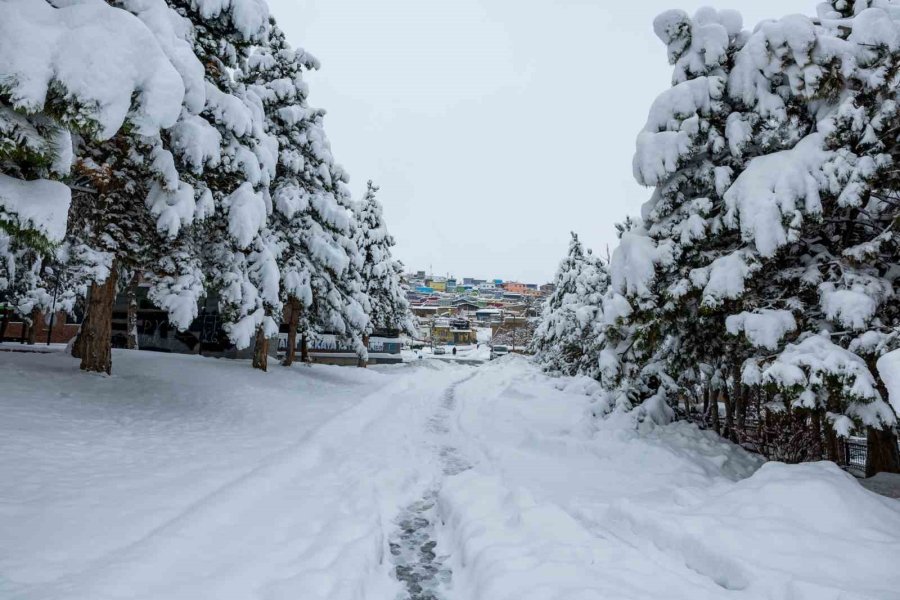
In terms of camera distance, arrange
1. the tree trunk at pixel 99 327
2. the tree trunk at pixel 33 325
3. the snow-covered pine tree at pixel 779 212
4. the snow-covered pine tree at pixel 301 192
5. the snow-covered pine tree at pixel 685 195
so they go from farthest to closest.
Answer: the tree trunk at pixel 33 325, the snow-covered pine tree at pixel 301 192, the tree trunk at pixel 99 327, the snow-covered pine tree at pixel 685 195, the snow-covered pine tree at pixel 779 212

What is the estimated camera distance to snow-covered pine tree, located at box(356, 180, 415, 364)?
26500 mm

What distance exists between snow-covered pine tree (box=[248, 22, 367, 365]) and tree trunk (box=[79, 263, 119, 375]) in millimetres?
5603

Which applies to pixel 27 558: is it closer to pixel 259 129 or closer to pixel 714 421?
pixel 259 129

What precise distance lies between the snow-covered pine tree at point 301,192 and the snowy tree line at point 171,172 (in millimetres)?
63

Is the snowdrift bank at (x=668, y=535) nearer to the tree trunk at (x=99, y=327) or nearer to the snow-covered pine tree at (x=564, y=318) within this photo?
the tree trunk at (x=99, y=327)

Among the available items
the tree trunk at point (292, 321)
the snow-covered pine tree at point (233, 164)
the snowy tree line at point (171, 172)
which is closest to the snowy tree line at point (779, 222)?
the snowy tree line at point (171, 172)

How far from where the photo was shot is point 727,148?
24.5 ft

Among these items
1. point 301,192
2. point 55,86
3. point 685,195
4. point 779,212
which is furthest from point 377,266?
point 55,86

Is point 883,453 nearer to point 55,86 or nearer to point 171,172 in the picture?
point 55,86

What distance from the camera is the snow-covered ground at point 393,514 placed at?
3674mm

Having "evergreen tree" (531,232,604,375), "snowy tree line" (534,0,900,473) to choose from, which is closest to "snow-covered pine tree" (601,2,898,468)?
"snowy tree line" (534,0,900,473)

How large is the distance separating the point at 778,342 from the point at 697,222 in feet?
6.68

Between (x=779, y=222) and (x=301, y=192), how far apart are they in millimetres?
14063

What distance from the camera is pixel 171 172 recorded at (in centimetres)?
826
